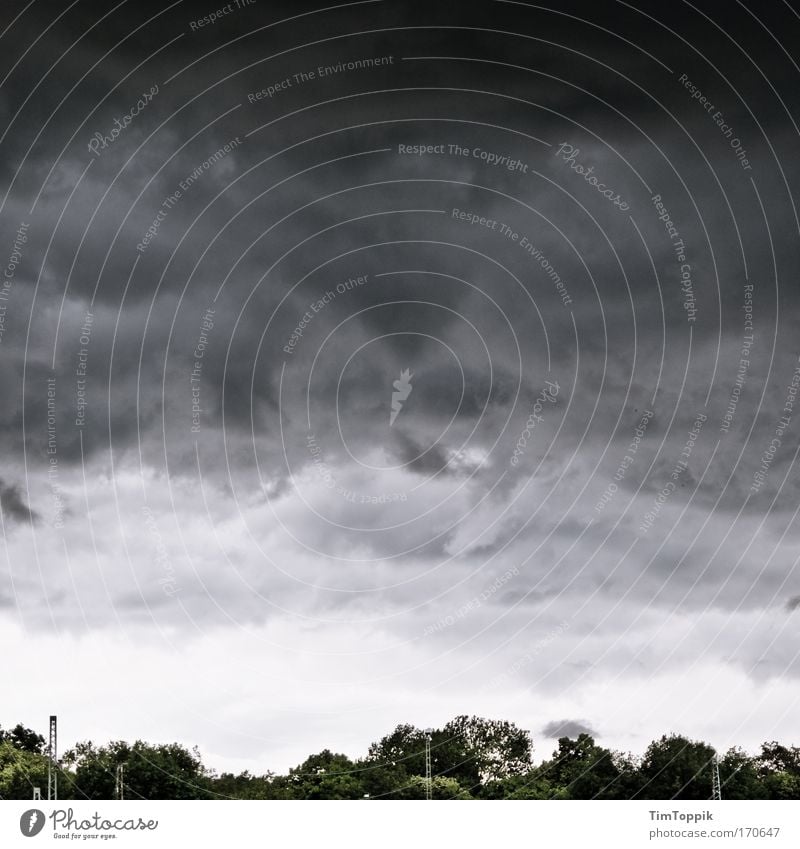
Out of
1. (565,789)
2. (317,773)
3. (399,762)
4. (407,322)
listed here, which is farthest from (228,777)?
(407,322)

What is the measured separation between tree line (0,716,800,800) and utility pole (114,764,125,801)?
0.34 m

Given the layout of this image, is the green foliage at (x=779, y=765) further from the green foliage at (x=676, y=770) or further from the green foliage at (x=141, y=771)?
the green foliage at (x=141, y=771)

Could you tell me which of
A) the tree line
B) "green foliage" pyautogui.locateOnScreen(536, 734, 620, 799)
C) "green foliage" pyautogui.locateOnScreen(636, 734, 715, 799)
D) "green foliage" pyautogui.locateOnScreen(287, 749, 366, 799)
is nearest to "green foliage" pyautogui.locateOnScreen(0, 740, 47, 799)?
the tree line

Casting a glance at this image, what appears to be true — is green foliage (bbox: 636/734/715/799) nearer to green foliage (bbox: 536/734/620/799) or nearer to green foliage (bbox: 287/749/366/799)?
green foliage (bbox: 536/734/620/799)

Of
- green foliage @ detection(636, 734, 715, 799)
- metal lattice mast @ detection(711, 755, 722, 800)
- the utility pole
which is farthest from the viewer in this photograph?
green foliage @ detection(636, 734, 715, 799)

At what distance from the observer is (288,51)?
43.1 m

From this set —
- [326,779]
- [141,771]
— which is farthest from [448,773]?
[141,771]

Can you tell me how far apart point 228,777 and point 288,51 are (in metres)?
98.1

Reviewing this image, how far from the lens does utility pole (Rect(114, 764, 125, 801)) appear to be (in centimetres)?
10200

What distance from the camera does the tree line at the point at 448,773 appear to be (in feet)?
360

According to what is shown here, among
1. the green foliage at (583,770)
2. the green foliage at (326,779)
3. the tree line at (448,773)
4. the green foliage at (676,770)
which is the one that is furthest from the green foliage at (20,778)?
the green foliage at (676,770)

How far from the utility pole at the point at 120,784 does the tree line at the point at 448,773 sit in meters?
0.34
